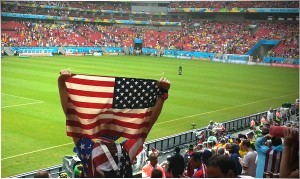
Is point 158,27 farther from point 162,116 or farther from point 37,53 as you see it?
point 162,116

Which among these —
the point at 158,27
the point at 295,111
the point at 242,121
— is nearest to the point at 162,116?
the point at 242,121

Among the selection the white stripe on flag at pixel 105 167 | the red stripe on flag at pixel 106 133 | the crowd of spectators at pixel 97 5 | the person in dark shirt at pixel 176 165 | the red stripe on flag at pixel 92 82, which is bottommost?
the person in dark shirt at pixel 176 165

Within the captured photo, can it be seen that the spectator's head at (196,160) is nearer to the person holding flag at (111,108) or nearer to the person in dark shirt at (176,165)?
the person in dark shirt at (176,165)

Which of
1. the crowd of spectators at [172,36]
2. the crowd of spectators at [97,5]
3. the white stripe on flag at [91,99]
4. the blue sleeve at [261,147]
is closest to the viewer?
the white stripe on flag at [91,99]

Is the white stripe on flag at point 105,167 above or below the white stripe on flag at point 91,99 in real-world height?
below

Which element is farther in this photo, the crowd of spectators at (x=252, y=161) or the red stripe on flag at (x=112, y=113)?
the red stripe on flag at (x=112, y=113)

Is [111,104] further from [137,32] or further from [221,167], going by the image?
[137,32]

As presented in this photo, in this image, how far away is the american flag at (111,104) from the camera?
13.1 ft

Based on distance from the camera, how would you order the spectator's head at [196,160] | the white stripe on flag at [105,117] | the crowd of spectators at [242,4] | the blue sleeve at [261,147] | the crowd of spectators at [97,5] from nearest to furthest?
the white stripe on flag at [105,117]
the blue sleeve at [261,147]
the spectator's head at [196,160]
the crowd of spectators at [242,4]
the crowd of spectators at [97,5]

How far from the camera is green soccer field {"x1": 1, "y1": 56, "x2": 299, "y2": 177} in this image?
12909mm

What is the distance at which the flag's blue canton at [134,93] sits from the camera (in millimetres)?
4000

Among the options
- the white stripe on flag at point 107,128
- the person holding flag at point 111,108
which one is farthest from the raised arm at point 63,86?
the white stripe on flag at point 107,128

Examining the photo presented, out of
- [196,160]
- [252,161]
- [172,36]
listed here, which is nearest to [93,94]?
[196,160]

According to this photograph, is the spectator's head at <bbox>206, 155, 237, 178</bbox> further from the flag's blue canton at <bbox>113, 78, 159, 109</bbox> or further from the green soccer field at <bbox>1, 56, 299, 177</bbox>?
the green soccer field at <bbox>1, 56, 299, 177</bbox>
